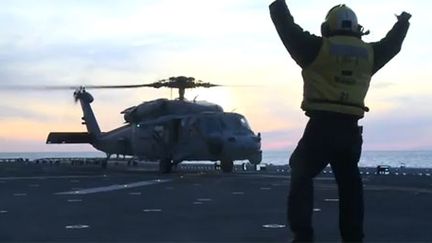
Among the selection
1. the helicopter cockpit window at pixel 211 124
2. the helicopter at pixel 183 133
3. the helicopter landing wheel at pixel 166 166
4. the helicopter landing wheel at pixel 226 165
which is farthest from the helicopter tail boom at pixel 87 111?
the helicopter cockpit window at pixel 211 124

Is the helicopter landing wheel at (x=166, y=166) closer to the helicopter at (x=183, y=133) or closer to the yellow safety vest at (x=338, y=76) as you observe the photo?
the helicopter at (x=183, y=133)

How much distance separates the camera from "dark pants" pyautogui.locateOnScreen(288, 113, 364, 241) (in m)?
5.84

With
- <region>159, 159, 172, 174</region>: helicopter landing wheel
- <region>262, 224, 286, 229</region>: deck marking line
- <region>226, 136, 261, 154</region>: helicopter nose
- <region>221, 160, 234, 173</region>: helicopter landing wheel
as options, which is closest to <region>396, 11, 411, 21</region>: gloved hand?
<region>262, 224, 286, 229</region>: deck marking line

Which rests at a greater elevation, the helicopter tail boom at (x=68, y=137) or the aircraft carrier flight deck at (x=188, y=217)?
the helicopter tail boom at (x=68, y=137)

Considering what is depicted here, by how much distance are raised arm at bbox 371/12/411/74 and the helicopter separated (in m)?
26.5

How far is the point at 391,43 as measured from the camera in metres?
6.20

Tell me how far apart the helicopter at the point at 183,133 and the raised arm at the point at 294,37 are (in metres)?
26.9

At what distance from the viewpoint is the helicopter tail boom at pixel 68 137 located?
48.9 m

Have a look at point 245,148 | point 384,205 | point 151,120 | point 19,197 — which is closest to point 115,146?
point 151,120

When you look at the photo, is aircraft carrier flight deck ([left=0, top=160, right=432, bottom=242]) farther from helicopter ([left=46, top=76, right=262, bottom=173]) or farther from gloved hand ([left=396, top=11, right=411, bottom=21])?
helicopter ([left=46, top=76, right=262, bottom=173])

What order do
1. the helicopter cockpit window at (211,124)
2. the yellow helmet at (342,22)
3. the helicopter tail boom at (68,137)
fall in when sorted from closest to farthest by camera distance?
1. the yellow helmet at (342,22)
2. the helicopter cockpit window at (211,124)
3. the helicopter tail boom at (68,137)

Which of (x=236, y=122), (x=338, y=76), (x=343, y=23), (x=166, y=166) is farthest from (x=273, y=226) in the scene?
(x=166, y=166)

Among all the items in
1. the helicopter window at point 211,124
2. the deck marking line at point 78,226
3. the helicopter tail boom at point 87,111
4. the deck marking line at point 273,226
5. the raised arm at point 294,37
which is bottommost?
the deck marking line at point 78,226

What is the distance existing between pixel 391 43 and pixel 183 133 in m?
28.7
